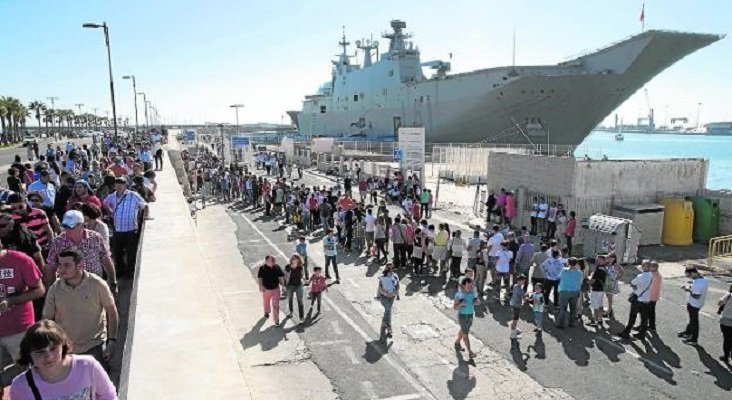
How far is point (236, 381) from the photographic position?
383 centimetres

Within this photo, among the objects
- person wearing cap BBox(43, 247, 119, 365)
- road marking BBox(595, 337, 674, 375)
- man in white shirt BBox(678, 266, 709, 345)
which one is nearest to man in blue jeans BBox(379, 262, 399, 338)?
road marking BBox(595, 337, 674, 375)

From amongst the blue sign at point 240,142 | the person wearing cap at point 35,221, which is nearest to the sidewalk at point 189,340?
the person wearing cap at point 35,221

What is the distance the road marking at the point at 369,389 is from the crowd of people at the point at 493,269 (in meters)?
1.75

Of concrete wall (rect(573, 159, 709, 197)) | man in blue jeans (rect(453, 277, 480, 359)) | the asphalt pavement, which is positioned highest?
concrete wall (rect(573, 159, 709, 197))

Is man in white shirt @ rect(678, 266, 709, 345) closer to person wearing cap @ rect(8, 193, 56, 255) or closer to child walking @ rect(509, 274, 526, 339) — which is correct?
child walking @ rect(509, 274, 526, 339)

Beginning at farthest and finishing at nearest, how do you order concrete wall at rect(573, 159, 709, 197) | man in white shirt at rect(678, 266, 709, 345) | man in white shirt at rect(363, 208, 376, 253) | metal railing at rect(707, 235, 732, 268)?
concrete wall at rect(573, 159, 709, 197) → man in white shirt at rect(363, 208, 376, 253) → metal railing at rect(707, 235, 732, 268) → man in white shirt at rect(678, 266, 709, 345)

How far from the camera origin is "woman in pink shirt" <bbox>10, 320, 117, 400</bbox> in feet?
8.18

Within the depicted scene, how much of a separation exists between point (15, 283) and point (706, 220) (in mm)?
18019

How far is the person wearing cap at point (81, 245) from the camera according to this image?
4.62 m

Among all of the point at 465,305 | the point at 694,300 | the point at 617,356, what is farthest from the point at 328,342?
the point at 694,300

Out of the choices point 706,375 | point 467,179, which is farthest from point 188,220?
point 467,179

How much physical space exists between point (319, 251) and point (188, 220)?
21.0 feet

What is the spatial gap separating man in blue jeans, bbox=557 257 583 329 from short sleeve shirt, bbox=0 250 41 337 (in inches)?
318

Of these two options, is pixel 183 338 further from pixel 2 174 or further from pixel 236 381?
pixel 2 174
